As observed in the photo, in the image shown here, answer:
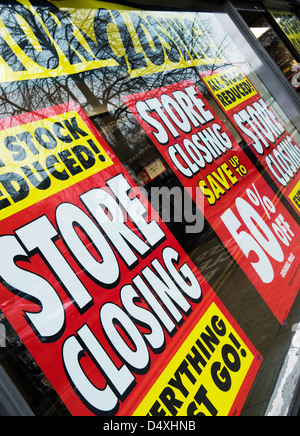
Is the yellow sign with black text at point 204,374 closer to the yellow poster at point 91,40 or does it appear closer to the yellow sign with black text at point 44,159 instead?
the yellow sign with black text at point 44,159

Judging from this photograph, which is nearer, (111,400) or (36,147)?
(111,400)

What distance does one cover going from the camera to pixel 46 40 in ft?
6.34

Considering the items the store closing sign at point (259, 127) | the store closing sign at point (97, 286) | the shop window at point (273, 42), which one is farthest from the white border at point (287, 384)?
the shop window at point (273, 42)

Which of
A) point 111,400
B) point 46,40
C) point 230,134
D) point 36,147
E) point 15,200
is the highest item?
point 46,40

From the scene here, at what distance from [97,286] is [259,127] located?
256 centimetres

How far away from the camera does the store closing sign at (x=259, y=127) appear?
314 centimetres

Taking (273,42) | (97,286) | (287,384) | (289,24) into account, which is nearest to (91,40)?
(97,286)

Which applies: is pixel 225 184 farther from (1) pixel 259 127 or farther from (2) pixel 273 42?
(2) pixel 273 42

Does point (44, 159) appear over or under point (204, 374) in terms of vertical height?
over

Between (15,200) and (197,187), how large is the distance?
126cm

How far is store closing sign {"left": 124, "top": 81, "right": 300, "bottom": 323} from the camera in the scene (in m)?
2.31

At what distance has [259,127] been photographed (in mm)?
3389
